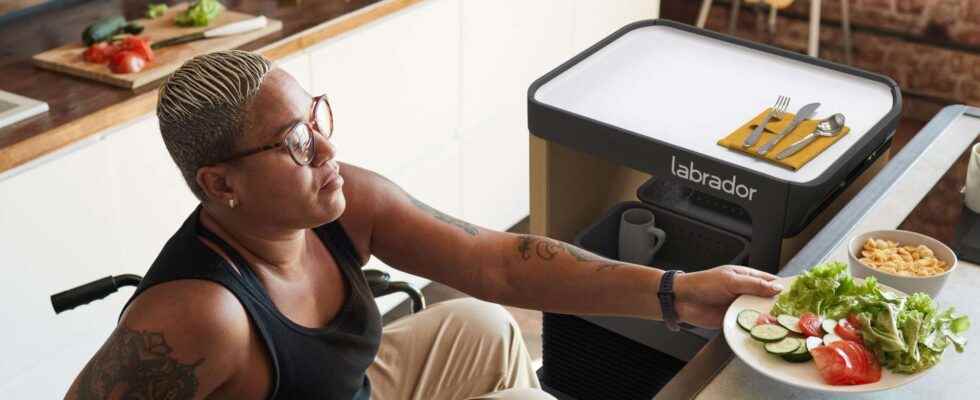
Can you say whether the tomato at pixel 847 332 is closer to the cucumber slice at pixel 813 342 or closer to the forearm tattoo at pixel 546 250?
the cucumber slice at pixel 813 342

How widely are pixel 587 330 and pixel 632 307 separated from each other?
21.2 inches

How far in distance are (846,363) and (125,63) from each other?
1.69 metres

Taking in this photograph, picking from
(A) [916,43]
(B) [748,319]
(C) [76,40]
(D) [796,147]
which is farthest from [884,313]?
(A) [916,43]

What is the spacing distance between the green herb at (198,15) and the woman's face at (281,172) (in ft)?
4.62

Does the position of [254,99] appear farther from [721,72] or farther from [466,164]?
[466,164]

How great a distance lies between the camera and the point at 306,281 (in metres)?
1.66

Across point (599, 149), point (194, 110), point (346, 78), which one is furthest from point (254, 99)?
point (346, 78)

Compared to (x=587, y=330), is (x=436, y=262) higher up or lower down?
higher up

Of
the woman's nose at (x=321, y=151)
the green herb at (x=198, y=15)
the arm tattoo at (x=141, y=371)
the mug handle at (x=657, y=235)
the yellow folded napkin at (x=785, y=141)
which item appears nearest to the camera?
the arm tattoo at (x=141, y=371)

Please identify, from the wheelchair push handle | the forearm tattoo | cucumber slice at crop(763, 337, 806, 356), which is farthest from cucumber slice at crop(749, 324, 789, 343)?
the wheelchair push handle

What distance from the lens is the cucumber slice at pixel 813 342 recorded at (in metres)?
1.46

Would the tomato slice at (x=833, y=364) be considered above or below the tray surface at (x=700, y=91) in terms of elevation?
below

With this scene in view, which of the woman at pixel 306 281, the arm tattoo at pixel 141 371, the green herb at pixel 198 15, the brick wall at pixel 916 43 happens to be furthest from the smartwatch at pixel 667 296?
the brick wall at pixel 916 43

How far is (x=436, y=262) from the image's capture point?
1862mm
